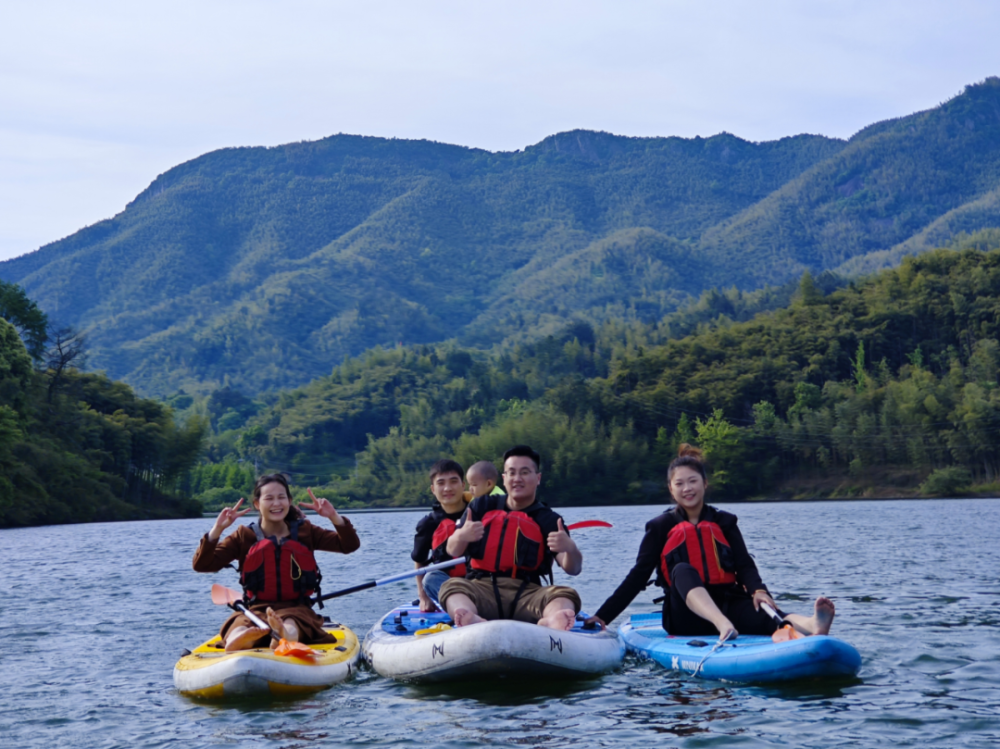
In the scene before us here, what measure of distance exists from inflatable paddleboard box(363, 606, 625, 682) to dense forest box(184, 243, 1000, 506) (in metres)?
82.3

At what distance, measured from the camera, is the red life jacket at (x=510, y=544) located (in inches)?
396

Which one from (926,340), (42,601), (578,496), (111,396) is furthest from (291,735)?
(926,340)

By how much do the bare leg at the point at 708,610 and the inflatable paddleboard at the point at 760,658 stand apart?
13 centimetres

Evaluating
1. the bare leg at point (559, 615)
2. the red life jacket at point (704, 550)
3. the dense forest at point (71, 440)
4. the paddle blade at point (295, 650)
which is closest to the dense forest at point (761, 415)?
the dense forest at point (71, 440)

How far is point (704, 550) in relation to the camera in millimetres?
10039

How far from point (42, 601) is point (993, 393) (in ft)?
279

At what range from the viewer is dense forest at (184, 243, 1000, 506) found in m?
92.3

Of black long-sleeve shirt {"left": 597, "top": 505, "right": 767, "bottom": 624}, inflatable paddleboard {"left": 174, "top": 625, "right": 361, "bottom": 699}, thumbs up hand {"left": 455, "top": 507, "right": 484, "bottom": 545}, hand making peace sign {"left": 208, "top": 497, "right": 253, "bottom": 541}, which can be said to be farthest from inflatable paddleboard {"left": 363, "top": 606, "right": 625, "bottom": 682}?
hand making peace sign {"left": 208, "top": 497, "right": 253, "bottom": 541}

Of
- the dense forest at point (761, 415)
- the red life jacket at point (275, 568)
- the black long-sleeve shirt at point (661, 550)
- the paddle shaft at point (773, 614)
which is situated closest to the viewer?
the paddle shaft at point (773, 614)

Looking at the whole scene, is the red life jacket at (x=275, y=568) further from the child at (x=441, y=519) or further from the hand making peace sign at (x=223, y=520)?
the child at (x=441, y=519)

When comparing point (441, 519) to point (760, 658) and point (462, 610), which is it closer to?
point (462, 610)

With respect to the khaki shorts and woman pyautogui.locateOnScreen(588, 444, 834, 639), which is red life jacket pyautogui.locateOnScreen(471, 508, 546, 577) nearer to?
the khaki shorts

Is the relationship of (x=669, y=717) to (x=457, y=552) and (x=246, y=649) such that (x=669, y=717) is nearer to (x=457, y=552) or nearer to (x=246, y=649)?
(x=457, y=552)

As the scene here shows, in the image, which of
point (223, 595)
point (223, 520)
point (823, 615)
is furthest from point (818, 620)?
point (223, 595)
